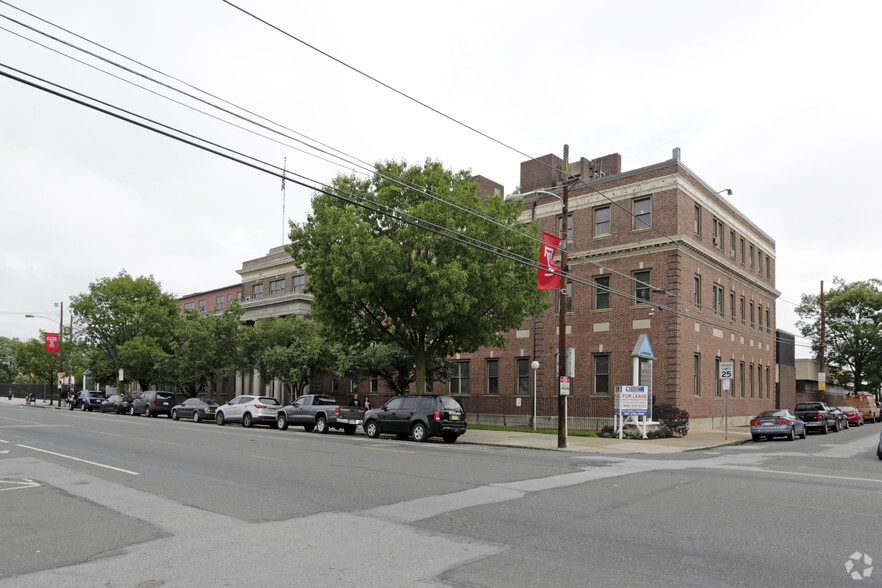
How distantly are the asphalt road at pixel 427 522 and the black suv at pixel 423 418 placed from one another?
22.8ft

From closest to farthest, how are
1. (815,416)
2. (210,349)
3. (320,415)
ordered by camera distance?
(320,415)
(815,416)
(210,349)

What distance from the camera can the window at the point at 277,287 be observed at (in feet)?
175

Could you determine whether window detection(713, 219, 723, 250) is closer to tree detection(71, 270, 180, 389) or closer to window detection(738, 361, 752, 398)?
window detection(738, 361, 752, 398)

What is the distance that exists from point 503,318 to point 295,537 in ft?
64.6

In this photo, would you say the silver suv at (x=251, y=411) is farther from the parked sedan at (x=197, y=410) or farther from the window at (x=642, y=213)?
the window at (x=642, y=213)

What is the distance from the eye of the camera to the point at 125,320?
2100 inches

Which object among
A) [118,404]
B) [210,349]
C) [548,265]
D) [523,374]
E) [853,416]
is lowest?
[118,404]

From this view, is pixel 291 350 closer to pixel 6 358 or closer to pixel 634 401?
pixel 634 401

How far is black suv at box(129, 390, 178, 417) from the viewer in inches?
1650

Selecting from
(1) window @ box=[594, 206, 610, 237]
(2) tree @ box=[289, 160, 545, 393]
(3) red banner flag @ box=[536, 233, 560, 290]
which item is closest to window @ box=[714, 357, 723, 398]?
(1) window @ box=[594, 206, 610, 237]

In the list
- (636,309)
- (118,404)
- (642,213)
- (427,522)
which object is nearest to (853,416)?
(636,309)

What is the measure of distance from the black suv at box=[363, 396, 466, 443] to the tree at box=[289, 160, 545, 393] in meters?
2.31

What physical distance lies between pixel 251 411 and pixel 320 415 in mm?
5405

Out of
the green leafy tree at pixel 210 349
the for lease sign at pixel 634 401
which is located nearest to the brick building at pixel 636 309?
the for lease sign at pixel 634 401
